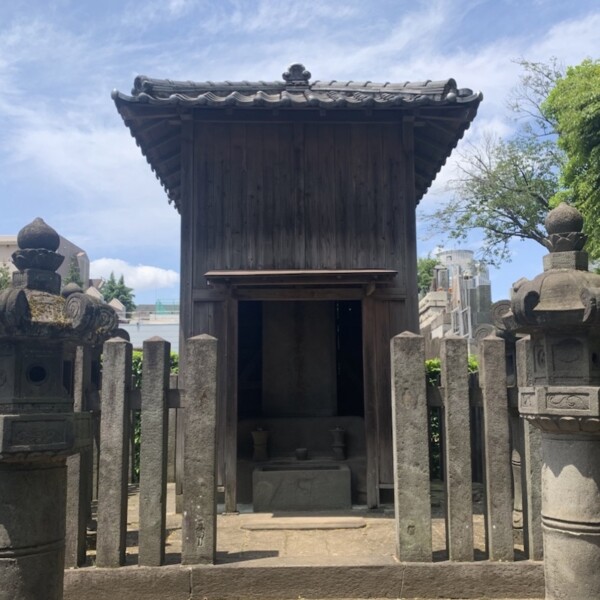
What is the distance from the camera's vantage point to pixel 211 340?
5.08m

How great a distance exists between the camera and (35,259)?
404 centimetres

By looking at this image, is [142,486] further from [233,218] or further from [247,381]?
[247,381]

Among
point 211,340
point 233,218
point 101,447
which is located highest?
point 233,218

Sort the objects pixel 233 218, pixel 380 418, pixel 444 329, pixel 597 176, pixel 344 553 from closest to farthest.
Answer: pixel 344 553 → pixel 380 418 → pixel 233 218 → pixel 597 176 → pixel 444 329

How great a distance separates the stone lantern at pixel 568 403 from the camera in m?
3.85

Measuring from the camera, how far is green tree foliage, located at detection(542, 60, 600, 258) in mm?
11852

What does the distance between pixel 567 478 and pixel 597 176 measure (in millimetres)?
10410

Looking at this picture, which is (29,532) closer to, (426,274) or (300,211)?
(300,211)

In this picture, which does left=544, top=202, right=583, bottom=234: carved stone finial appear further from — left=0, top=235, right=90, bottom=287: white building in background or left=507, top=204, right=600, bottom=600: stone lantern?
left=0, top=235, right=90, bottom=287: white building in background

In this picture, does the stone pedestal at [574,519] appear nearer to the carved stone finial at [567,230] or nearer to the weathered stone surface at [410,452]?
the weathered stone surface at [410,452]

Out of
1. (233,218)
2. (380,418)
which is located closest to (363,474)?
(380,418)

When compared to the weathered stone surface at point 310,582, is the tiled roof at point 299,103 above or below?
above

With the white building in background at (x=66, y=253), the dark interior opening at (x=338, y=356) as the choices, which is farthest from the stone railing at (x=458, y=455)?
the white building in background at (x=66, y=253)

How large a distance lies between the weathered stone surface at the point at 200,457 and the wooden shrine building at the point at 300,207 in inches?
110
